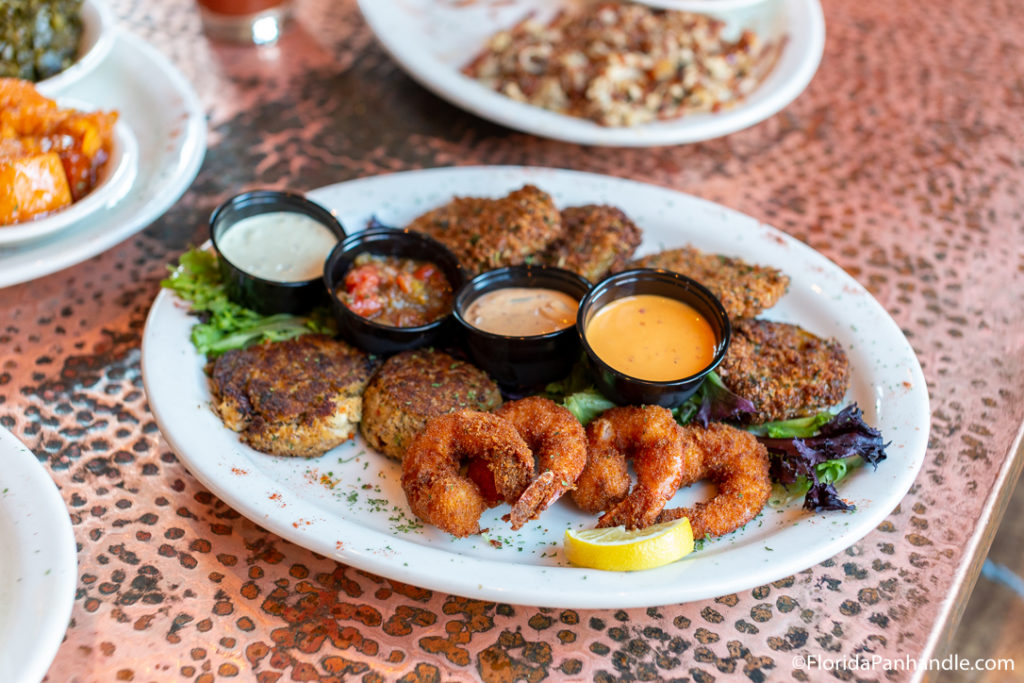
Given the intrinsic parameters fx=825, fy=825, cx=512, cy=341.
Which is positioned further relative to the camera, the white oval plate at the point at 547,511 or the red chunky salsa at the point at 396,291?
the red chunky salsa at the point at 396,291

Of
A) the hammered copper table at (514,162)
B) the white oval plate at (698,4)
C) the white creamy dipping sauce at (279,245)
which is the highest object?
the white oval plate at (698,4)

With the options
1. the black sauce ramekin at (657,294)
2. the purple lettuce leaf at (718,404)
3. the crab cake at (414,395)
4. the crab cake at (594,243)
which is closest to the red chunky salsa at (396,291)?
the crab cake at (414,395)

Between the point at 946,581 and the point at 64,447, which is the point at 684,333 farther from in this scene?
the point at 64,447

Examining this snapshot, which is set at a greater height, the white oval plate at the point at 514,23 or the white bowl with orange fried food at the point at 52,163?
the white bowl with orange fried food at the point at 52,163

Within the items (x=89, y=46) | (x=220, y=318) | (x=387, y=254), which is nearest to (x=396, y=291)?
(x=387, y=254)

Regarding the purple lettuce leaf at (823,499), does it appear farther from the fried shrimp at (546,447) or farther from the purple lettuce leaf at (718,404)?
the fried shrimp at (546,447)

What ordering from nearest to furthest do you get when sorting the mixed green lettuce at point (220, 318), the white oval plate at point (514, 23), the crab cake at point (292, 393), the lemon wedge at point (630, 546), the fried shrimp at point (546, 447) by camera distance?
1. the lemon wedge at point (630, 546)
2. the fried shrimp at point (546, 447)
3. the crab cake at point (292, 393)
4. the mixed green lettuce at point (220, 318)
5. the white oval plate at point (514, 23)

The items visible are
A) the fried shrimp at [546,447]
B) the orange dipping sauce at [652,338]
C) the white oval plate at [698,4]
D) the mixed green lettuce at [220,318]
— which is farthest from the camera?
the white oval plate at [698,4]

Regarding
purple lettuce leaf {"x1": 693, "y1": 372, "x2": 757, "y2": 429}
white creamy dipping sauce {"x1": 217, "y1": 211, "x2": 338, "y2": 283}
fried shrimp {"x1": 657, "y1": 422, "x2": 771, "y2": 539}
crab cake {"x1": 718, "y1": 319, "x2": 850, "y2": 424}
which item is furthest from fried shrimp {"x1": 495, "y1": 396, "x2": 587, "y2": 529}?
white creamy dipping sauce {"x1": 217, "y1": 211, "x2": 338, "y2": 283}
